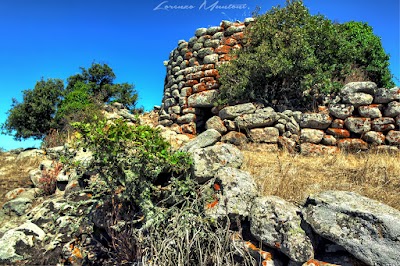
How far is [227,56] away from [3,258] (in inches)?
328

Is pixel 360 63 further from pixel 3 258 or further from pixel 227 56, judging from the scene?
pixel 3 258

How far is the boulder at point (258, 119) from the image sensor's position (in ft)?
24.1

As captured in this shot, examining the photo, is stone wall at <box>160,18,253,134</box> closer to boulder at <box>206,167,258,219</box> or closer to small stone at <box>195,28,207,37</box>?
small stone at <box>195,28,207,37</box>

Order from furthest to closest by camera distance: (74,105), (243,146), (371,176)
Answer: (74,105)
(243,146)
(371,176)

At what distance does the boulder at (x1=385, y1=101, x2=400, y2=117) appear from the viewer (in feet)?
22.4

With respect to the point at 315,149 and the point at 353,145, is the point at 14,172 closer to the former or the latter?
the point at 315,149

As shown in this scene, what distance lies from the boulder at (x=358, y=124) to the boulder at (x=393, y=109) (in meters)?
0.43

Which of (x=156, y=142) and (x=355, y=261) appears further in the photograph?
(x=156, y=142)

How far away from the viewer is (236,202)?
3.74m

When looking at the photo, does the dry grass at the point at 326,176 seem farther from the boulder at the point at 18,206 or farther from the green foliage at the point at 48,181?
the boulder at the point at 18,206

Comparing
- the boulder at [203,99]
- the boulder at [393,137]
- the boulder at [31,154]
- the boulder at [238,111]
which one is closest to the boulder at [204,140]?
the boulder at [238,111]

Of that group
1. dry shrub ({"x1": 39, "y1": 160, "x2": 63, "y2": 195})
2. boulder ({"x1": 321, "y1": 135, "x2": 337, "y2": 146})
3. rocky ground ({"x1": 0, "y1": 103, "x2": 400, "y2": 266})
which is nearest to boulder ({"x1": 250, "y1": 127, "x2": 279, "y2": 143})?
boulder ({"x1": 321, "y1": 135, "x2": 337, "y2": 146})

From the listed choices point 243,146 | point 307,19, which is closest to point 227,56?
point 307,19

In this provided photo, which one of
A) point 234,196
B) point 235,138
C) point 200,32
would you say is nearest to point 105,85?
point 200,32
